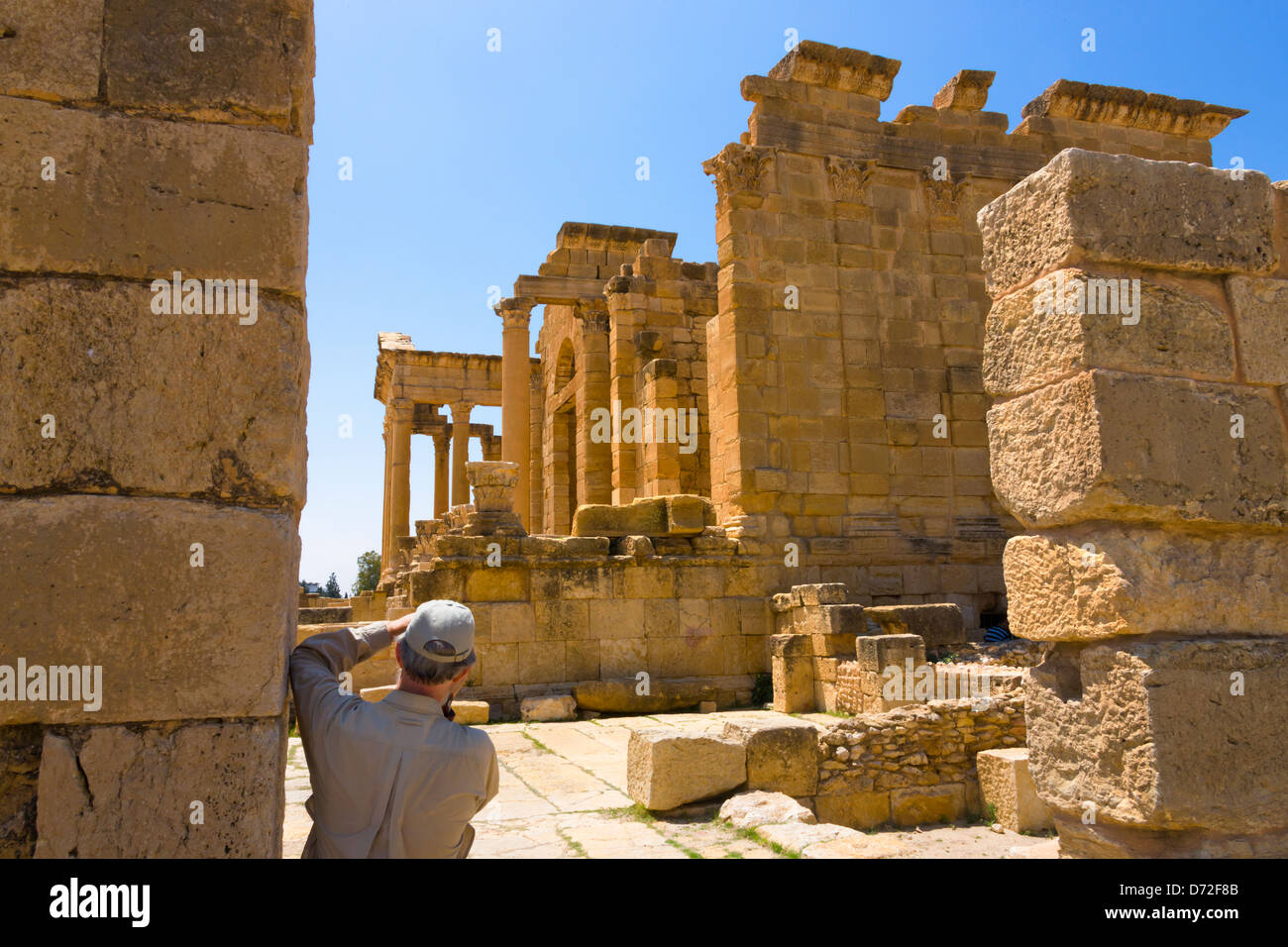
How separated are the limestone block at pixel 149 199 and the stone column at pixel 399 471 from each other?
19186 millimetres

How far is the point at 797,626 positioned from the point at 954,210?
251 inches

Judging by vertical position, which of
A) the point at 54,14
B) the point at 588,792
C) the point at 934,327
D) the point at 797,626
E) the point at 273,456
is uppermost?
the point at 934,327

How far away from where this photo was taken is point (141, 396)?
94.1 inches

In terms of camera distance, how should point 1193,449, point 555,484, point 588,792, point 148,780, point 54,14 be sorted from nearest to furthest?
point 148,780 < point 54,14 < point 1193,449 < point 588,792 < point 555,484

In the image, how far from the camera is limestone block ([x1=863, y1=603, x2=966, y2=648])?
9.41 meters

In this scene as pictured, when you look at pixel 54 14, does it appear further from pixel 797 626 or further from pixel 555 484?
pixel 555 484

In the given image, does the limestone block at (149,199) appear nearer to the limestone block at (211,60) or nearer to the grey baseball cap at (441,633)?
the limestone block at (211,60)

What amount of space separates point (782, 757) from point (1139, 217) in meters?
3.86

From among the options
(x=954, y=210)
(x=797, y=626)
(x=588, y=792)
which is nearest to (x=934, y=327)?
(x=954, y=210)

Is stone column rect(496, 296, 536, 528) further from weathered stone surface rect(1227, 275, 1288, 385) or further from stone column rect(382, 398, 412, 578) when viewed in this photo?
weathered stone surface rect(1227, 275, 1288, 385)

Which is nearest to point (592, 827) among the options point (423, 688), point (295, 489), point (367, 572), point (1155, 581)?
point (423, 688)

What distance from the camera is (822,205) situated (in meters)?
11.8

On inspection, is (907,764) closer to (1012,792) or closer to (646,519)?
(1012,792)
